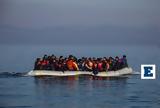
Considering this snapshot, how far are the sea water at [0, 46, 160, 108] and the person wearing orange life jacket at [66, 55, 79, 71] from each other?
0.24 ft

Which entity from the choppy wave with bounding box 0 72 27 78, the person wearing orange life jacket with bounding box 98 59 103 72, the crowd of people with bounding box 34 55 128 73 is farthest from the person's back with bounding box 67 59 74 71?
the choppy wave with bounding box 0 72 27 78

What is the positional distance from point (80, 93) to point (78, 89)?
0.09 metres

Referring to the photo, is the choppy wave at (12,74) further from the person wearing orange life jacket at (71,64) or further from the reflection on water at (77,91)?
the person wearing orange life jacket at (71,64)

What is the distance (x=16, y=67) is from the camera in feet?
15.0

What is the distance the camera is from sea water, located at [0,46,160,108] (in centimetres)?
419

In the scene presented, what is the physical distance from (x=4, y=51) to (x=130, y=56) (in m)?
0.89

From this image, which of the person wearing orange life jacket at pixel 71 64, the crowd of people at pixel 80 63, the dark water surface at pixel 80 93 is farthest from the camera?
the person wearing orange life jacket at pixel 71 64

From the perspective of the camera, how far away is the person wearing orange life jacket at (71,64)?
4.48m

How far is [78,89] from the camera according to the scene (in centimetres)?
441

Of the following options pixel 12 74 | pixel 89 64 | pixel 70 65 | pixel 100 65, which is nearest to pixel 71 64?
pixel 70 65

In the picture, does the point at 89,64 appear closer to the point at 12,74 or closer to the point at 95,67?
the point at 95,67

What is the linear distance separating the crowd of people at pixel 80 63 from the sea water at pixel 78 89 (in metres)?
0.05

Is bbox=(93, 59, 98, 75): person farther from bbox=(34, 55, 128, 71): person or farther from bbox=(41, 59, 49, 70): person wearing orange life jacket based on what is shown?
bbox=(41, 59, 49, 70): person wearing orange life jacket

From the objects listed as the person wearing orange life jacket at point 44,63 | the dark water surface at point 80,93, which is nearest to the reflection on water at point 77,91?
the dark water surface at point 80,93
